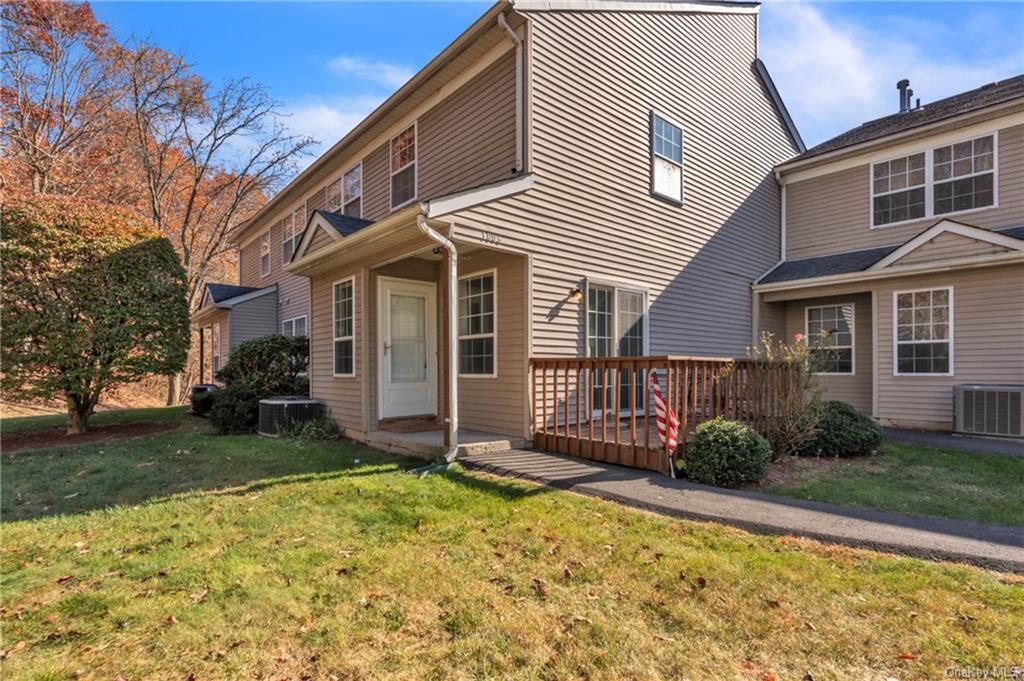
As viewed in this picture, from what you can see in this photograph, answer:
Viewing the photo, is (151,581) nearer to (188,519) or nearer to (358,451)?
(188,519)

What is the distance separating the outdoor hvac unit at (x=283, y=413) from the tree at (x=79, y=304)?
8.58 feet

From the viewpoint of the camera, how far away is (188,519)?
4285 mm

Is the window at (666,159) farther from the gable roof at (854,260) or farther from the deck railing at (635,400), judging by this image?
A: the deck railing at (635,400)

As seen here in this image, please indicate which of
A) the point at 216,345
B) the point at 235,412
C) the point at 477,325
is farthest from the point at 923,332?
the point at 216,345

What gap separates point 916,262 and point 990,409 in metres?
2.73

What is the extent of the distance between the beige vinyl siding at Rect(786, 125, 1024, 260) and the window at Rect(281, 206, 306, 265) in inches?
511

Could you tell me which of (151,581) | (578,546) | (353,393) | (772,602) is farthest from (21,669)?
(353,393)

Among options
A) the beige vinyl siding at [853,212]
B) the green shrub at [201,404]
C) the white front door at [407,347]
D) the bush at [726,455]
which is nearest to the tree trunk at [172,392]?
the green shrub at [201,404]

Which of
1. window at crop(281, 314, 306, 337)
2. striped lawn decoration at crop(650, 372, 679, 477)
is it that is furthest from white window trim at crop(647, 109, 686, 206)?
window at crop(281, 314, 306, 337)

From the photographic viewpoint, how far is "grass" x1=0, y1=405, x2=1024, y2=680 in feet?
7.68

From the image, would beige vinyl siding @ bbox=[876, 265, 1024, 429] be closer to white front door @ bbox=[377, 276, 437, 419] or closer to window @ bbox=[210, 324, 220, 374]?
white front door @ bbox=[377, 276, 437, 419]

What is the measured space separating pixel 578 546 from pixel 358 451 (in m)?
4.25

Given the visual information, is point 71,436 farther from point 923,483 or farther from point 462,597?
point 923,483

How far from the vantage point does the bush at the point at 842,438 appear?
21.9ft
